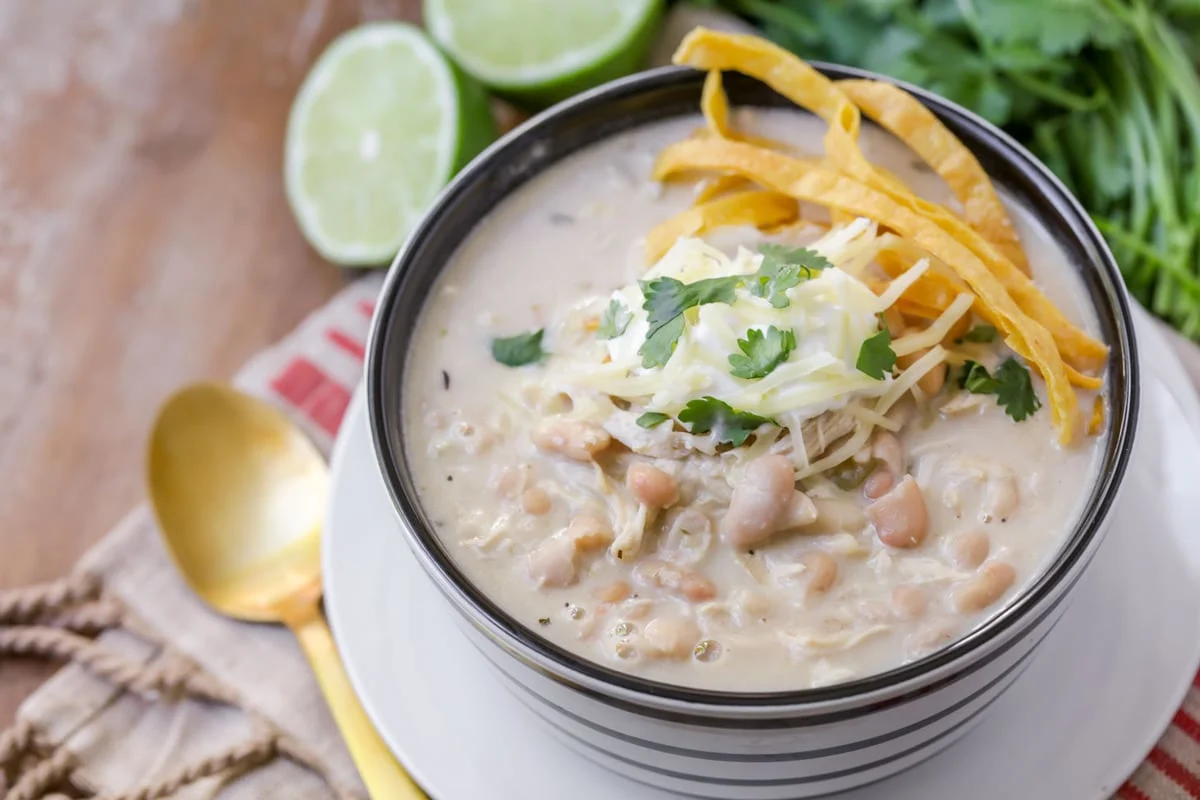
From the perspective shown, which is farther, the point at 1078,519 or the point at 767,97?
the point at 767,97

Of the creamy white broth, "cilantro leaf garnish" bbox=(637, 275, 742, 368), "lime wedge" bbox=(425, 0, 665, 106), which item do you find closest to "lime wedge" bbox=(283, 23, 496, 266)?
"lime wedge" bbox=(425, 0, 665, 106)

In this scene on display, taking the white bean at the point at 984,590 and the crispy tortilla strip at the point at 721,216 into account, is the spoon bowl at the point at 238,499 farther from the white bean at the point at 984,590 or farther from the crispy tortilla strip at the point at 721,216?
the white bean at the point at 984,590

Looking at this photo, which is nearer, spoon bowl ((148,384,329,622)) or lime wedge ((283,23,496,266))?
spoon bowl ((148,384,329,622))

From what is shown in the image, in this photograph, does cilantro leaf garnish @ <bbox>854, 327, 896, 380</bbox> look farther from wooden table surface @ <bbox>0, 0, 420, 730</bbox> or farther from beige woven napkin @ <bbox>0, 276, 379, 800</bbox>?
wooden table surface @ <bbox>0, 0, 420, 730</bbox>

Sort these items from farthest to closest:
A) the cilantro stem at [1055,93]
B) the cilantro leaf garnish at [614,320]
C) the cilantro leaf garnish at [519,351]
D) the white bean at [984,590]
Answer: the cilantro stem at [1055,93] < the cilantro leaf garnish at [519,351] < the cilantro leaf garnish at [614,320] < the white bean at [984,590]

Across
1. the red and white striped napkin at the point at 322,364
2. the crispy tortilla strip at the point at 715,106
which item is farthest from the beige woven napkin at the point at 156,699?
the crispy tortilla strip at the point at 715,106

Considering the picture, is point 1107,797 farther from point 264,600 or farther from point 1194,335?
point 264,600

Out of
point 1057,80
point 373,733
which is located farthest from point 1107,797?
point 1057,80
